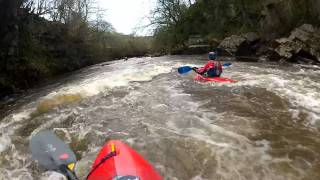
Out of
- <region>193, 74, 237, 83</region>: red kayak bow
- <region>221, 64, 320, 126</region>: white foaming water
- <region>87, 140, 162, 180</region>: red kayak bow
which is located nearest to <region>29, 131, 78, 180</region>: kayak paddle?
<region>87, 140, 162, 180</region>: red kayak bow

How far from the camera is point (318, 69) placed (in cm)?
1273

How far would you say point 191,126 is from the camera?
652 centimetres

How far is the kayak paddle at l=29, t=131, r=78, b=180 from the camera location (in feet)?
10.9

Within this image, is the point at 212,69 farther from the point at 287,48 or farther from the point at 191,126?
the point at 287,48

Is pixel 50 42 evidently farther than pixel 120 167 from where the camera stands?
Yes

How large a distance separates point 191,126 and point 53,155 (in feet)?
11.1

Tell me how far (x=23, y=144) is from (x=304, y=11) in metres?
16.1

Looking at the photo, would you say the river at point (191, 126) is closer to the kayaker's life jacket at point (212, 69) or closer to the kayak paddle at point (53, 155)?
the kayaker's life jacket at point (212, 69)

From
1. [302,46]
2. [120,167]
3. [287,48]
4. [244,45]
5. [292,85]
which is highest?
[120,167]

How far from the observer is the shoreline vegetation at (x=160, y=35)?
1527 cm

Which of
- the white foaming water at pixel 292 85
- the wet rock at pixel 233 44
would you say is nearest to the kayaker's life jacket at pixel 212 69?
the white foaming water at pixel 292 85

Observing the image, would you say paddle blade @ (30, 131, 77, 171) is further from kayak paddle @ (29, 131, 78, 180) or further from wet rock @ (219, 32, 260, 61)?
wet rock @ (219, 32, 260, 61)

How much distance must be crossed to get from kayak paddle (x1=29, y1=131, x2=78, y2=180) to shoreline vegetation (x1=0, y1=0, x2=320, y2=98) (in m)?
10.4

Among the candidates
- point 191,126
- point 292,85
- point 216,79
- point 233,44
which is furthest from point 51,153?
point 233,44
